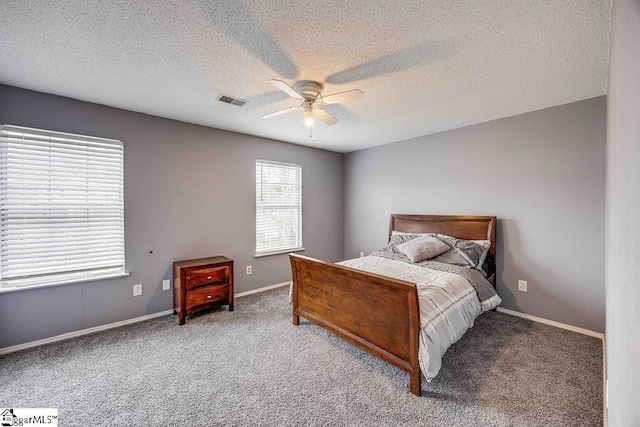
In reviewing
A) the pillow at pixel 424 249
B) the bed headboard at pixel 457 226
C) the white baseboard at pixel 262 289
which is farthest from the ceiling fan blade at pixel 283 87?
the white baseboard at pixel 262 289

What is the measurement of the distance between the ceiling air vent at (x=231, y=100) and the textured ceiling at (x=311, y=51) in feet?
0.22

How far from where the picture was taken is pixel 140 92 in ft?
8.49

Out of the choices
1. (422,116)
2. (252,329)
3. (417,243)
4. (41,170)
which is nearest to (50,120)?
(41,170)

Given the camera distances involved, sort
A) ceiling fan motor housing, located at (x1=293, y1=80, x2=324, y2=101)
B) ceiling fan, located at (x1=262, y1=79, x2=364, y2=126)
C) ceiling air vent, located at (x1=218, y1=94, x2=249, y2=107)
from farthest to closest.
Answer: ceiling air vent, located at (x1=218, y1=94, x2=249, y2=107) → ceiling fan motor housing, located at (x1=293, y1=80, x2=324, y2=101) → ceiling fan, located at (x1=262, y1=79, x2=364, y2=126)

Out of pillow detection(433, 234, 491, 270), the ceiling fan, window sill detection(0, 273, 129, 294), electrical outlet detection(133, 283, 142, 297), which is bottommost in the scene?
electrical outlet detection(133, 283, 142, 297)

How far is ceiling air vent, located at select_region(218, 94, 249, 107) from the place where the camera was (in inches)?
106

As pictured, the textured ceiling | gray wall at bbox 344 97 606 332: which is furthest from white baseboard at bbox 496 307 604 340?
the textured ceiling

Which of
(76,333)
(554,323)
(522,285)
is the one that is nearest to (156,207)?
(76,333)

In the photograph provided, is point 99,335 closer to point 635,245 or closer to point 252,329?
point 252,329

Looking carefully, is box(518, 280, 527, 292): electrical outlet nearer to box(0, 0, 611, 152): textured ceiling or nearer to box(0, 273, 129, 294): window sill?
box(0, 0, 611, 152): textured ceiling

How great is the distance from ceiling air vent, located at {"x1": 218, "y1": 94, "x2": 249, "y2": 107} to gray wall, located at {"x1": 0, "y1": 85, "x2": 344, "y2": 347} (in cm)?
103

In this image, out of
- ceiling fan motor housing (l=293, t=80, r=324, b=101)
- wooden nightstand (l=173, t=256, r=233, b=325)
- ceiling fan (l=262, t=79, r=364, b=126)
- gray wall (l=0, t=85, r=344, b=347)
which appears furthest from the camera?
wooden nightstand (l=173, t=256, r=233, b=325)

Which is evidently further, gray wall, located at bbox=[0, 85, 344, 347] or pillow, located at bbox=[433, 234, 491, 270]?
pillow, located at bbox=[433, 234, 491, 270]

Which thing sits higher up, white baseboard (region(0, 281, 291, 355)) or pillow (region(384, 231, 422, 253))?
pillow (region(384, 231, 422, 253))
